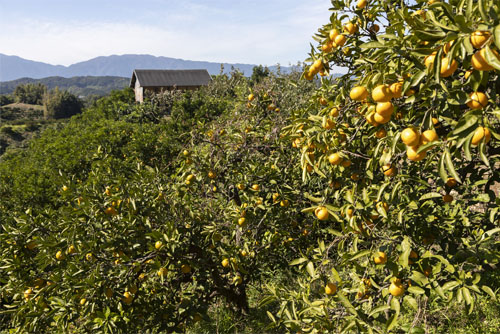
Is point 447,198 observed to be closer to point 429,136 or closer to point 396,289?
point 396,289

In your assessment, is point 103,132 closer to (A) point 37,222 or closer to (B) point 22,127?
(A) point 37,222

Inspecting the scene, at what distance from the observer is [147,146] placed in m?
8.60

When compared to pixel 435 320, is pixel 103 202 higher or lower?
higher

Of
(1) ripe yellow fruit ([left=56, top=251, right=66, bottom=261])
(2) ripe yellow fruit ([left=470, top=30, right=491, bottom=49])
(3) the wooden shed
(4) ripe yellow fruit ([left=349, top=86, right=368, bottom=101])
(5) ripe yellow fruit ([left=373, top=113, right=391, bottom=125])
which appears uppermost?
(3) the wooden shed

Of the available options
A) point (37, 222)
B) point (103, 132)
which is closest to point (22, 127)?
point (103, 132)

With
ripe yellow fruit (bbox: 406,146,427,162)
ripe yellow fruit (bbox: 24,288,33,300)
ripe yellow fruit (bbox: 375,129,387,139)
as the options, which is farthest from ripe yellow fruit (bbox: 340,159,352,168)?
ripe yellow fruit (bbox: 24,288,33,300)

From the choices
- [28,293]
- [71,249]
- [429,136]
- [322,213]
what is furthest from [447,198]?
[28,293]

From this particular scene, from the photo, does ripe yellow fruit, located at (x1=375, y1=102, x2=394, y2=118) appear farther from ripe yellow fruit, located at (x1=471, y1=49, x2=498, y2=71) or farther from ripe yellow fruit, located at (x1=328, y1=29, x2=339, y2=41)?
ripe yellow fruit, located at (x1=328, y1=29, x2=339, y2=41)

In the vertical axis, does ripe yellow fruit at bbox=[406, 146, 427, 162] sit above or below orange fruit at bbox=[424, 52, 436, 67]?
below

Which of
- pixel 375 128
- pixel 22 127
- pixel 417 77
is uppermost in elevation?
pixel 417 77

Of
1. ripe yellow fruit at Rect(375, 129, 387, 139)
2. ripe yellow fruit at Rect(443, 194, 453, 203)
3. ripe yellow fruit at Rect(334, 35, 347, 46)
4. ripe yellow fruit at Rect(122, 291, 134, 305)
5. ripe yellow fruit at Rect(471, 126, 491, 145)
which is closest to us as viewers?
ripe yellow fruit at Rect(471, 126, 491, 145)

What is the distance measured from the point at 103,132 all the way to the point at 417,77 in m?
9.03

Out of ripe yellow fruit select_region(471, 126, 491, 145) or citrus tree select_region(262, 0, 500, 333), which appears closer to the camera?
ripe yellow fruit select_region(471, 126, 491, 145)

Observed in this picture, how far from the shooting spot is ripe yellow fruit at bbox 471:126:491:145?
1171mm
